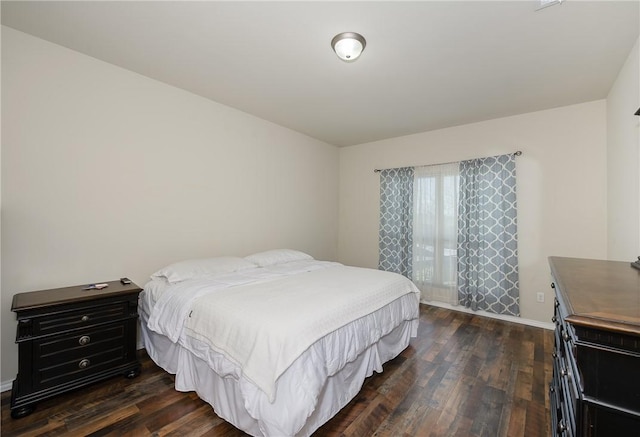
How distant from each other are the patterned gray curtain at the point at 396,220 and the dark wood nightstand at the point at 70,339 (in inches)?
140

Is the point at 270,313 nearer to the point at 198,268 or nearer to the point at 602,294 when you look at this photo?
the point at 198,268

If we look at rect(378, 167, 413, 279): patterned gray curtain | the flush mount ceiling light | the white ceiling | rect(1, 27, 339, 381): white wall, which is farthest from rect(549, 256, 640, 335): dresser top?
rect(1, 27, 339, 381): white wall

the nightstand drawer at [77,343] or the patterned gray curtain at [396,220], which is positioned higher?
the patterned gray curtain at [396,220]

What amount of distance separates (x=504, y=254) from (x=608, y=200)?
3.75 ft

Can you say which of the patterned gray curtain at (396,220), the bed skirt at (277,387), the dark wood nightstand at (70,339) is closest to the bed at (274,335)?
the bed skirt at (277,387)

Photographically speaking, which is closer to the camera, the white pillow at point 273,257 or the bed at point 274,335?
the bed at point 274,335

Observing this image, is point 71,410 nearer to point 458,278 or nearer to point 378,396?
point 378,396

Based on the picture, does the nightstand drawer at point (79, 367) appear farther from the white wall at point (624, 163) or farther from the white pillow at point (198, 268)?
the white wall at point (624, 163)

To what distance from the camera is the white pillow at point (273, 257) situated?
10.7ft

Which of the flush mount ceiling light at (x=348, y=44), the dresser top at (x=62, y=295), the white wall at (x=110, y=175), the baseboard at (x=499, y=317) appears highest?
the flush mount ceiling light at (x=348, y=44)

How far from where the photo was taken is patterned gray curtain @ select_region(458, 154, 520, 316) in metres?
3.57

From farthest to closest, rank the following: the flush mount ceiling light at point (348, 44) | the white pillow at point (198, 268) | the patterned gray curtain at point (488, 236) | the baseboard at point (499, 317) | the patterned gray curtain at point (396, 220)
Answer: the patterned gray curtain at point (396, 220), the patterned gray curtain at point (488, 236), the baseboard at point (499, 317), the white pillow at point (198, 268), the flush mount ceiling light at point (348, 44)

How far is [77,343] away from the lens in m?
2.02

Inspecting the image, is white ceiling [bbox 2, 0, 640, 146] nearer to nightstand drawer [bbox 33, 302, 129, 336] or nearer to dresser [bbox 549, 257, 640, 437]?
dresser [bbox 549, 257, 640, 437]
